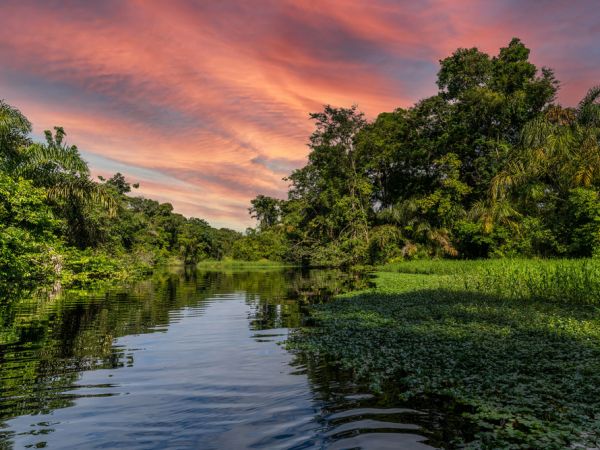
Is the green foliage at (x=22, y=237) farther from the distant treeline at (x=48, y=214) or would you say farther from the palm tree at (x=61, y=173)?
the palm tree at (x=61, y=173)

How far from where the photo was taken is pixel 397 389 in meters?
7.91

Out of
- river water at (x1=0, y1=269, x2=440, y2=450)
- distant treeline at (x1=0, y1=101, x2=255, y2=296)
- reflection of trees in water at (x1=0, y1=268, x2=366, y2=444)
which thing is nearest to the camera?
river water at (x1=0, y1=269, x2=440, y2=450)

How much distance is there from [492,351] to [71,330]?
13.0 m

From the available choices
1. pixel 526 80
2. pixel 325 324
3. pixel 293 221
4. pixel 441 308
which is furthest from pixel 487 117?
pixel 325 324

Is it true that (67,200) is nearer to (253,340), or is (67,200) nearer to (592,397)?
(253,340)

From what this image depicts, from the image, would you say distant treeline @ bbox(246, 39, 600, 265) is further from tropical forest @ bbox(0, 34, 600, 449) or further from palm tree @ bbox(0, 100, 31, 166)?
palm tree @ bbox(0, 100, 31, 166)

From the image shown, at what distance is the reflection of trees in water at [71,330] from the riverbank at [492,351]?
170 inches

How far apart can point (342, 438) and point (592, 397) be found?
4.32 m

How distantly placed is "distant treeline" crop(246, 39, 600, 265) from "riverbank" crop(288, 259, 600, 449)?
16.6 metres

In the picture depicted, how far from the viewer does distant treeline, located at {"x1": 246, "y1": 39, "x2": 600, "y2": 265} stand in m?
33.4

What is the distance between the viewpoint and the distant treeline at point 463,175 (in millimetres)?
33434

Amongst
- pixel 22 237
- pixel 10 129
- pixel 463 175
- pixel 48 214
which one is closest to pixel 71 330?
pixel 22 237

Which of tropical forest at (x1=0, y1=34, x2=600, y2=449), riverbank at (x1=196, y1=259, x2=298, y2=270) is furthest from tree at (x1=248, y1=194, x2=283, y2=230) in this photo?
tropical forest at (x1=0, y1=34, x2=600, y2=449)

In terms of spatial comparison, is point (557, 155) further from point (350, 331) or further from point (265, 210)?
point (265, 210)
